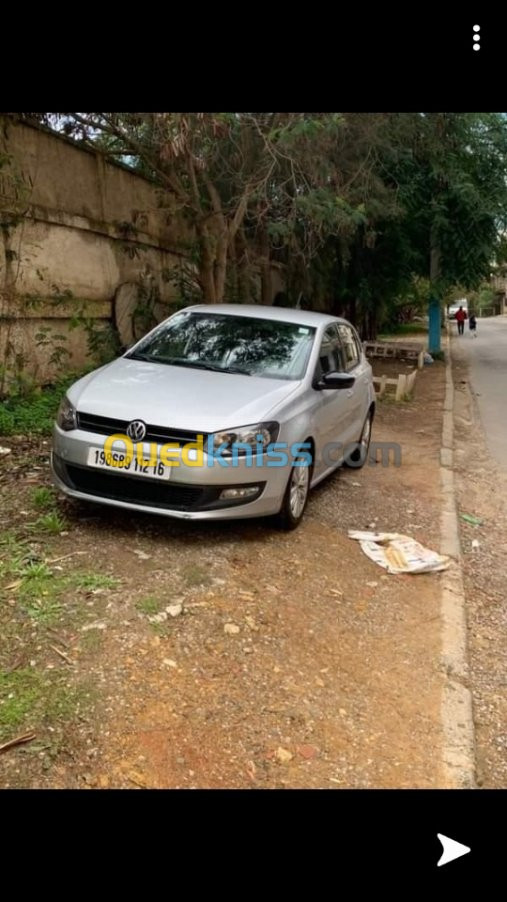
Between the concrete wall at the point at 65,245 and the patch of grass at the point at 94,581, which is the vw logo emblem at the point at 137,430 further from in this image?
the concrete wall at the point at 65,245

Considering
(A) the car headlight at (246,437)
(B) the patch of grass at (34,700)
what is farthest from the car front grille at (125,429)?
(B) the patch of grass at (34,700)

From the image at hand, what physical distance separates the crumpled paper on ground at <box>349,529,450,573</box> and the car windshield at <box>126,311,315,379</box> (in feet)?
4.46

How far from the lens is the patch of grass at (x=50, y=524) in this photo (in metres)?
4.41

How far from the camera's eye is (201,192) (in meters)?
10.8

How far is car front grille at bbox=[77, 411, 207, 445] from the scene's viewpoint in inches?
166

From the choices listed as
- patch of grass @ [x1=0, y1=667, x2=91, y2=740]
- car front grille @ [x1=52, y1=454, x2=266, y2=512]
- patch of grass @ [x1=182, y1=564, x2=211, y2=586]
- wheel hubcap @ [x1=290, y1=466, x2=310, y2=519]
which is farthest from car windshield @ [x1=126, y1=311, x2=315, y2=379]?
patch of grass @ [x1=0, y1=667, x2=91, y2=740]

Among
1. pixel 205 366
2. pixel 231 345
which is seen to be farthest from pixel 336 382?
pixel 205 366

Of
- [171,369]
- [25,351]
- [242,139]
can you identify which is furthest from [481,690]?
[242,139]

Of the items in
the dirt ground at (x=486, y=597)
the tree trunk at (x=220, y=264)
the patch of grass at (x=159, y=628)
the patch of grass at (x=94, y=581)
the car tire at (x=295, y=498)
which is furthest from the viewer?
the tree trunk at (x=220, y=264)

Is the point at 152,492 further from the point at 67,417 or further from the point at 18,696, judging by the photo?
the point at 18,696

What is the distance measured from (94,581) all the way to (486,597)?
268cm

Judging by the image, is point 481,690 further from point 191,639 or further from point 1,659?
point 1,659

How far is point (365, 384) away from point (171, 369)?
2.63 metres

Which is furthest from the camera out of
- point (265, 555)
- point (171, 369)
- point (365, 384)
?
point (365, 384)
